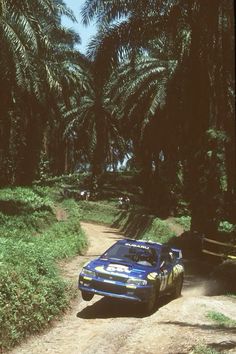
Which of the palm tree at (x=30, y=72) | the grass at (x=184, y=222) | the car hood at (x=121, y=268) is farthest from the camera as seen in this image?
the grass at (x=184, y=222)

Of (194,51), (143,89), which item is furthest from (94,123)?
(194,51)

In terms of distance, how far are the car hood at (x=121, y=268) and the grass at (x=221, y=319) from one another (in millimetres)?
1861

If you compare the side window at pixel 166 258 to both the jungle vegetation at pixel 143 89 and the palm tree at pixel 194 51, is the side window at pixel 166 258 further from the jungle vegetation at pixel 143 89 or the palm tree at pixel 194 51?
the palm tree at pixel 194 51

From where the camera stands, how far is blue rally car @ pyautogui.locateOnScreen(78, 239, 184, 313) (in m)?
11.8

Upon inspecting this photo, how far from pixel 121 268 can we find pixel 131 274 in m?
0.34

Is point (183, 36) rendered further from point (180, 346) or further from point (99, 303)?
point (180, 346)

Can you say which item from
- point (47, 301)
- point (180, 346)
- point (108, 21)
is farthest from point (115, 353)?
point (108, 21)

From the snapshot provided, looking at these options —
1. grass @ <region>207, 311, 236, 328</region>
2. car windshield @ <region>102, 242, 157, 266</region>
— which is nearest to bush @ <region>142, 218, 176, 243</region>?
car windshield @ <region>102, 242, 157, 266</region>

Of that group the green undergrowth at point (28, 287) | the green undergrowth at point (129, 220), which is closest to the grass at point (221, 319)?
the green undergrowth at point (28, 287)

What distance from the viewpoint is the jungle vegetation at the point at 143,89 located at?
18.8m

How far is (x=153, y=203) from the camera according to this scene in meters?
38.3

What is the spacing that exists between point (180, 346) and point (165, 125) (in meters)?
23.4

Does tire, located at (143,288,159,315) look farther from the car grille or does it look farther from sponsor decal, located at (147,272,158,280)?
the car grille

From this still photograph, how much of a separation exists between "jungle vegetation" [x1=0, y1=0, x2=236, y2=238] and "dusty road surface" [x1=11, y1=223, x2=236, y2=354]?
3.41 m
